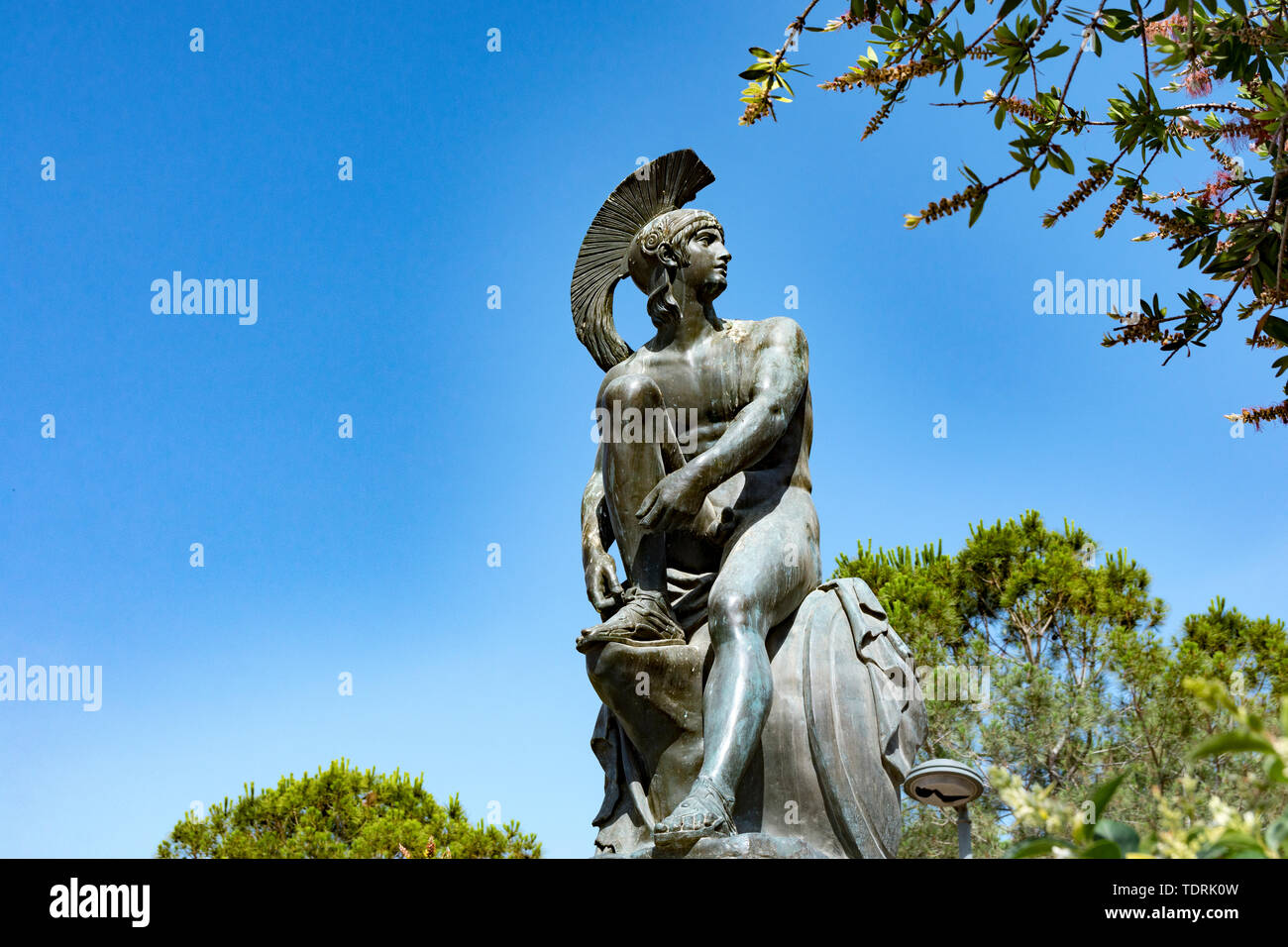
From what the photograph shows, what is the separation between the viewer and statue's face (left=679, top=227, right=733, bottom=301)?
18.2ft

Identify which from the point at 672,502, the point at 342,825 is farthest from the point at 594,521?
the point at 342,825

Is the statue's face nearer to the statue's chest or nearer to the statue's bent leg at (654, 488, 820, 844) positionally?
the statue's chest

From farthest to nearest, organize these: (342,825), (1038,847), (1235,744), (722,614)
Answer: (342,825), (722,614), (1038,847), (1235,744)

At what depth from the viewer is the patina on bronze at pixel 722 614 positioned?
4.69 meters

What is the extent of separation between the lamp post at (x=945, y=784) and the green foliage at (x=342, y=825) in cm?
1480

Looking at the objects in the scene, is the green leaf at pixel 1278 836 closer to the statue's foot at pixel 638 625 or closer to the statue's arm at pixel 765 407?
the statue's foot at pixel 638 625

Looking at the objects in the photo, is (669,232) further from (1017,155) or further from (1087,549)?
(1087,549)

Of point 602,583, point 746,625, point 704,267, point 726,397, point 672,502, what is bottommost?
point 746,625

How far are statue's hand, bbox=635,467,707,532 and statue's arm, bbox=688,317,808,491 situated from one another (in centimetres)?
4

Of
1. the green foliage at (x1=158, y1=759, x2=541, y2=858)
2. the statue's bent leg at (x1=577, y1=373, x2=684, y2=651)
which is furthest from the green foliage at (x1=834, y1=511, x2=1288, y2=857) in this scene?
the statue's bent leg at (x1=577, y1=373, x2=684, y2=651)

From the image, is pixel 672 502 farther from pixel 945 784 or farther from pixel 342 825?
pixel 342 825

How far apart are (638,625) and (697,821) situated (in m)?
0.91

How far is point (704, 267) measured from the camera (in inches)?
219
